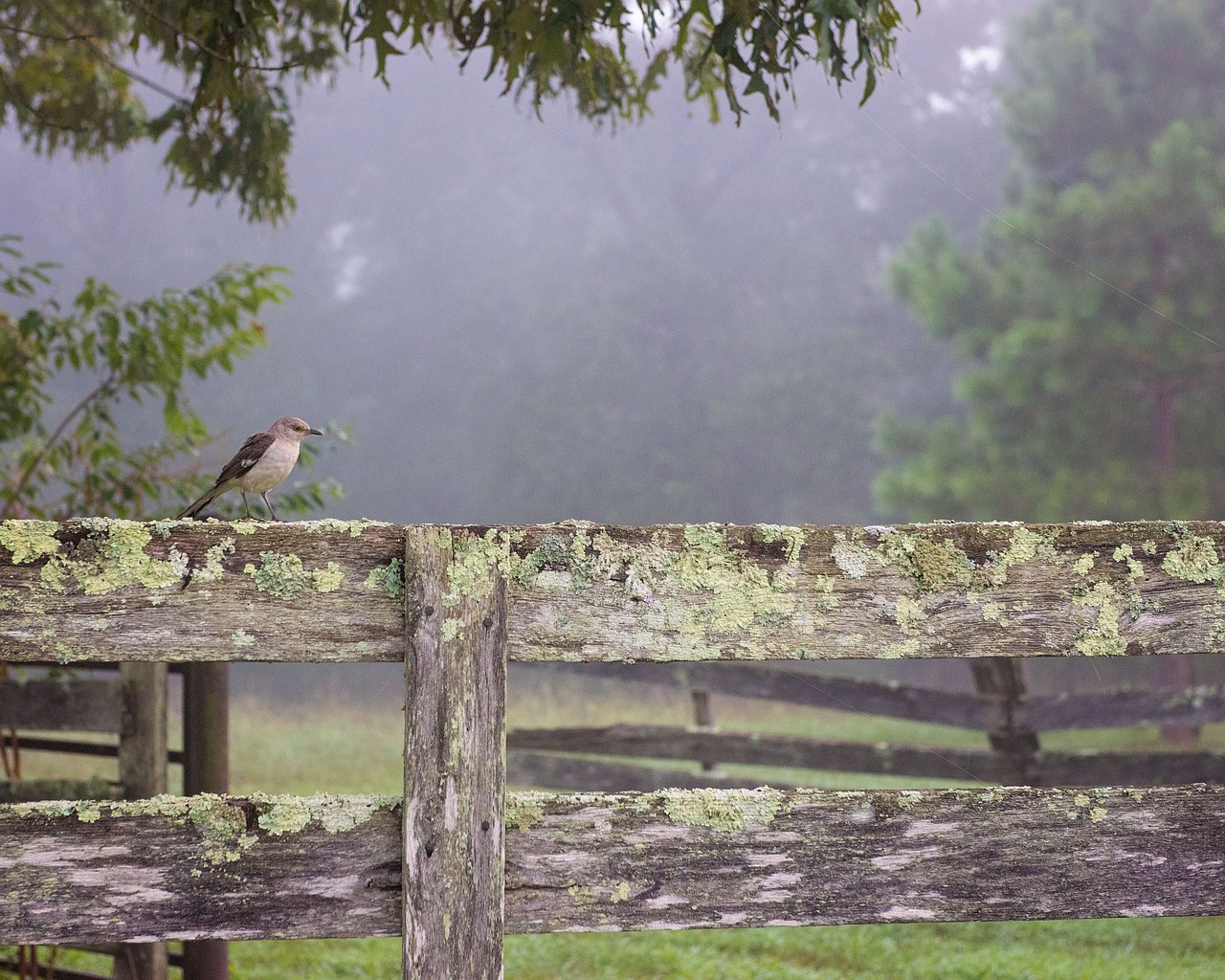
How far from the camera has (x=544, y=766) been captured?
8.42 meters

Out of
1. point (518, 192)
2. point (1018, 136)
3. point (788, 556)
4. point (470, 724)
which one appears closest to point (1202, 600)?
point (788, 556)

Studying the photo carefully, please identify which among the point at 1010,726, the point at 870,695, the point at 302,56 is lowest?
the point at 1010,726

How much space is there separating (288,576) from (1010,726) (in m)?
6.43

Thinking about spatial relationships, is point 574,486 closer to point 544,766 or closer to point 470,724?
point 544,766

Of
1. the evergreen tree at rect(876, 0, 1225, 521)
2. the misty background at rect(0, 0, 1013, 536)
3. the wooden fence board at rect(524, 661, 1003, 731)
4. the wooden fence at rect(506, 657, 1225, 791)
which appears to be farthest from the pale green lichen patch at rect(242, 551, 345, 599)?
the misty background at rect(0, 0, 1013, 536)

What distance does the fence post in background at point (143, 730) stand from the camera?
16.4 feet

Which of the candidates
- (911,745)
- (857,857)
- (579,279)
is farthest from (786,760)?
(579,279)

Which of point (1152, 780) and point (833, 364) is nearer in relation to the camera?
point (1152, 780)

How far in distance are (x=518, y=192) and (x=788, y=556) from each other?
148 ft

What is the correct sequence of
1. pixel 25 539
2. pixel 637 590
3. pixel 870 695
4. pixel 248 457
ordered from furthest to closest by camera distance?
pixel 870 695, pixel 248 457, pixel 637 590, pixel 25 539

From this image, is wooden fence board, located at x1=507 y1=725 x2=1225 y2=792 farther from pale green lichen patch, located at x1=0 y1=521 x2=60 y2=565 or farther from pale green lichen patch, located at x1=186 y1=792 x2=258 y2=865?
pale green lichen patch, located at x1=0 y1=521 x2=60 y2=565

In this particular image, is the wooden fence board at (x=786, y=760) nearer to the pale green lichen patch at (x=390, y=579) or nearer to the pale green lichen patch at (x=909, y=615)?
the pale green lichen patch at (x=909, y=615)

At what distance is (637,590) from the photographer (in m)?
2.11

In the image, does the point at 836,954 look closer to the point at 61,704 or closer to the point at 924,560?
the point at 61,704
